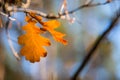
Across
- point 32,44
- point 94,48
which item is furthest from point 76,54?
point 32,44

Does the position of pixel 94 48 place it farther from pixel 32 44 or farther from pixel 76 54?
pixel 32 44

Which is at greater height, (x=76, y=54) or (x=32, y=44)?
(x=32, y=44)

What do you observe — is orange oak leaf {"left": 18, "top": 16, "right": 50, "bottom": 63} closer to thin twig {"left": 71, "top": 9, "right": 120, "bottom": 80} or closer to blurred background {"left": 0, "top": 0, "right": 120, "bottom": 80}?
blurred background {"left": 0, "top": 0, "right": 120, "bottom": 80}

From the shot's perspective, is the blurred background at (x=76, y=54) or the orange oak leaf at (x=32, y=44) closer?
the orange oak leaf at (x=32, y=44)

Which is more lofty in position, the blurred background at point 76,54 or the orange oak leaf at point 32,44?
the orange oak leaf at point 32,44

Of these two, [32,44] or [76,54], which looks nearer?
[32,44]

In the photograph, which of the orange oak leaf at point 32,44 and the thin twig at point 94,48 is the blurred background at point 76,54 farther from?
the orange oak leaf at point 32,44

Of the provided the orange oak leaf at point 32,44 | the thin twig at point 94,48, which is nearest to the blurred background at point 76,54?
the thin twig at point 94,48

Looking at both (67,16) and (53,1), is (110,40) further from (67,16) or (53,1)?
(67,16)
